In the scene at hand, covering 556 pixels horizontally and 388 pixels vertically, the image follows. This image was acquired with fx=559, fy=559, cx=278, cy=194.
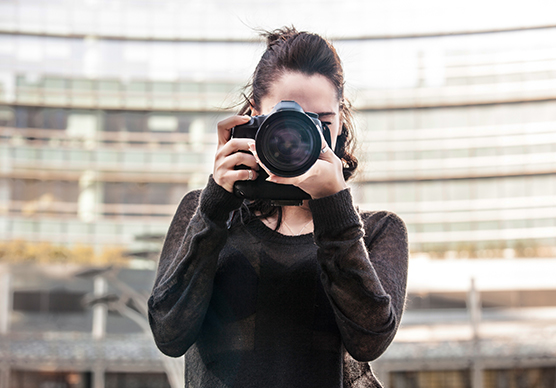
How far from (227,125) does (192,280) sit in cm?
20

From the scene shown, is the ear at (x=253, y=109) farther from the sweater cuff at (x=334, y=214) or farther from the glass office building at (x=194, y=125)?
the glass office building at (x=194, y=125)

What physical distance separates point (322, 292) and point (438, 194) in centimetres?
1340

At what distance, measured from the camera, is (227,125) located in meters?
0.69

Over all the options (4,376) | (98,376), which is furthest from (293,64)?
(4,376)

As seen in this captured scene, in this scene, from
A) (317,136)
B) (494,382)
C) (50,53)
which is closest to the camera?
(317,136)

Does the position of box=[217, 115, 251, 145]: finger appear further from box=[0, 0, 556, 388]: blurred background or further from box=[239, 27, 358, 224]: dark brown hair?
box=[0, 0, 556, 388]: blurred background

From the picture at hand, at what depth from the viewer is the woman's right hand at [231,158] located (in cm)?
65

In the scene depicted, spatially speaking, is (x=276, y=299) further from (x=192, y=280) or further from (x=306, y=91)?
(x=306, y=91)

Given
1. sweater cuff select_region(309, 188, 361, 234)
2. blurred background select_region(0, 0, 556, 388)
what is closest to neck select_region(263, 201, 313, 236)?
sweater cuff select_region(309, 188, 361, 234)

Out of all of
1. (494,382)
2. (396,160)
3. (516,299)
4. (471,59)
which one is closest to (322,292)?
(494,382)

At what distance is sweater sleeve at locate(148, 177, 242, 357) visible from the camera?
0.63m

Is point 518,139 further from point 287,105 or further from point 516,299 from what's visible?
point 287,105

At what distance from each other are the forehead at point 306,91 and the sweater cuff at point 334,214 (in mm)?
128

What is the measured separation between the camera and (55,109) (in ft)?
42.5
